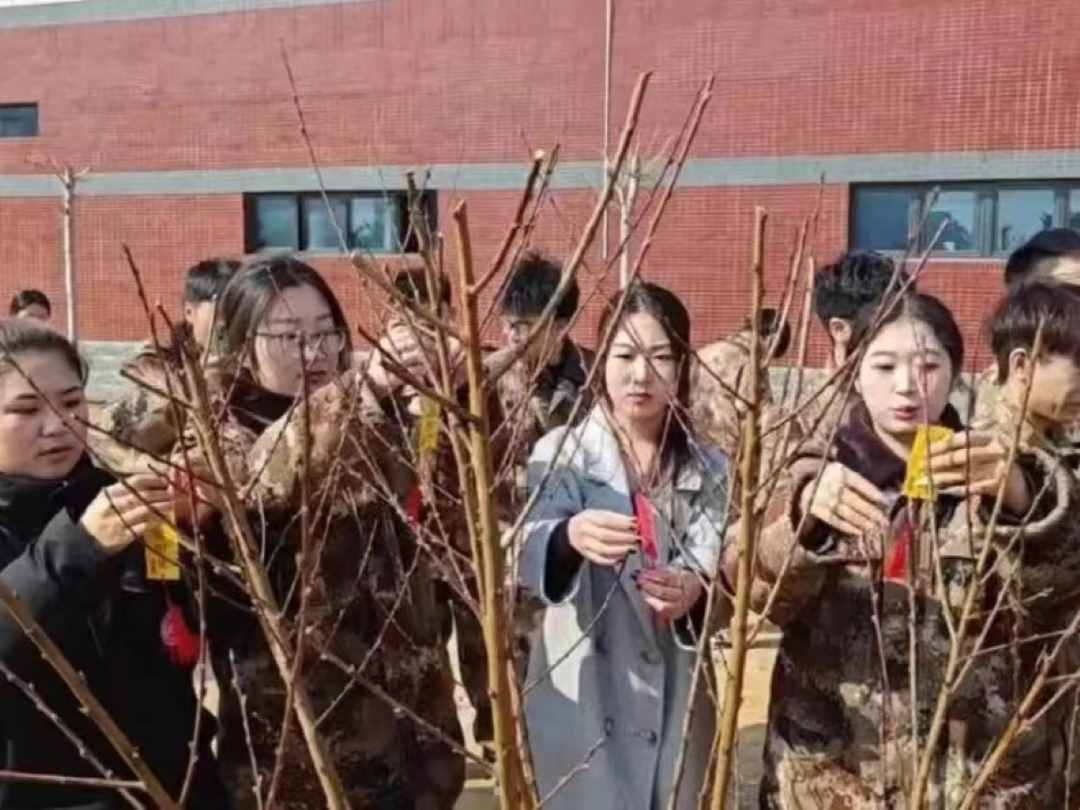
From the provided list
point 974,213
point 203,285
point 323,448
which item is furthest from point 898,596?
point 974,213

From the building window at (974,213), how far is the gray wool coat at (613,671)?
903 cm

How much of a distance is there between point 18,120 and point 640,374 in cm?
1584

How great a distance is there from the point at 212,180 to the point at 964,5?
28.1ft

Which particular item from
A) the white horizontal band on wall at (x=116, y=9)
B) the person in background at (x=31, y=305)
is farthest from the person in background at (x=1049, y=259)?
the white horizontal band on wall at (x=116, y=9)

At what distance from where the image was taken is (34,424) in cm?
182

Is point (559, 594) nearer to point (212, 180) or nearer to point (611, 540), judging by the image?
→ point (611, 540)

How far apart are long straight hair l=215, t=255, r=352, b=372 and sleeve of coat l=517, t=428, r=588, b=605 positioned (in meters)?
0.39

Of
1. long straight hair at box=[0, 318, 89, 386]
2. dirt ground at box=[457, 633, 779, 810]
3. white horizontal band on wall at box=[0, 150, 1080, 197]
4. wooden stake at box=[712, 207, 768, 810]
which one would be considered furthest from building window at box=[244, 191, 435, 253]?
wooden stake at box=[712, 207, 768, 810]

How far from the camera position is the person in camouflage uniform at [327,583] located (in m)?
1.93

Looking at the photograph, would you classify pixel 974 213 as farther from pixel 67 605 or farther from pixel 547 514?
pixel 67 605

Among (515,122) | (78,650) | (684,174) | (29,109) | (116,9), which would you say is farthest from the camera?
(29,109)

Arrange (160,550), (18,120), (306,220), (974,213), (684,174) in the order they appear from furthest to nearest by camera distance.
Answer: (18,120) → (306,220) → (684,174) → (974,213) → (160,550)

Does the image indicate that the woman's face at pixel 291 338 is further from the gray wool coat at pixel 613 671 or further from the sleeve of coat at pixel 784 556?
the sleeve of coat at pixel 784 556

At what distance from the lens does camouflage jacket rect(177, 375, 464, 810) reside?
1.94 metres
